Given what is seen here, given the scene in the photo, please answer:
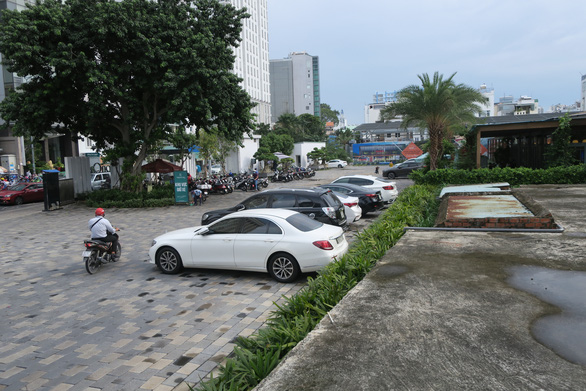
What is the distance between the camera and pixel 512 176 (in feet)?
69.7

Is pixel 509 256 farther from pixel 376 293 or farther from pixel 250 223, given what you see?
pixel 250 223

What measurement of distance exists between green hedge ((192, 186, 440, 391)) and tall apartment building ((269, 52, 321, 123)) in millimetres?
140824

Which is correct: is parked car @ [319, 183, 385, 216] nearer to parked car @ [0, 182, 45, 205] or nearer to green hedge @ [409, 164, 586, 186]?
green hedge @ [409, 164, 586, 186]

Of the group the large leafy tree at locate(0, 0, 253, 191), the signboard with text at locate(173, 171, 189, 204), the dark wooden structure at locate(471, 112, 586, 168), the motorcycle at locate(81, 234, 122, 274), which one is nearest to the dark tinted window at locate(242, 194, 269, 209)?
the motorcycle at locate(81, 234, 122, 274)

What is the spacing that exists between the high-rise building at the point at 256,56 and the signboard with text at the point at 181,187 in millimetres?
73922

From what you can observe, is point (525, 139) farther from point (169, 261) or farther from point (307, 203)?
point (169, 261)

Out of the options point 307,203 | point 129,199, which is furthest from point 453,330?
point 129,199

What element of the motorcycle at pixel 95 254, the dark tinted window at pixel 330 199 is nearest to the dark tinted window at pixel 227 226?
the motorcycle at pixel 95 254

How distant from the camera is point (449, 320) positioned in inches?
187

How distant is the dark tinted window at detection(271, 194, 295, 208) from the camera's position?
12406mm

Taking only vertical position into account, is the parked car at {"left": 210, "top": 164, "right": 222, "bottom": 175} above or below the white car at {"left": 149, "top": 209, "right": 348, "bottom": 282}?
above

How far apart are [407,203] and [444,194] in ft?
10.5

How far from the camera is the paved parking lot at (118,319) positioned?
5.34 metres

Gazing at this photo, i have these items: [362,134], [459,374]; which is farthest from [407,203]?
[362,134]
